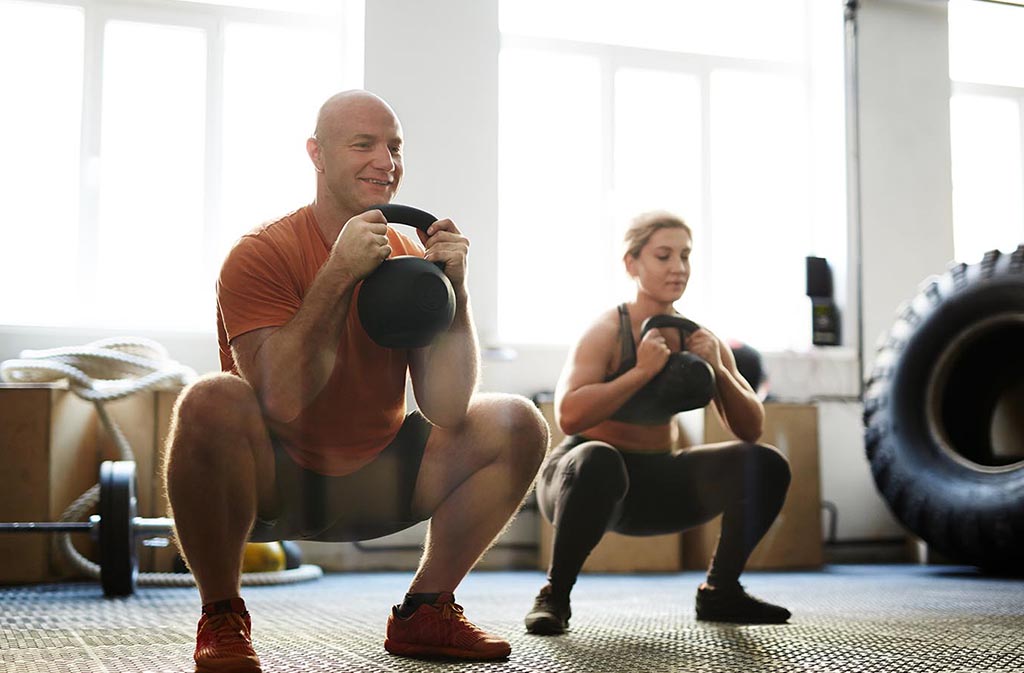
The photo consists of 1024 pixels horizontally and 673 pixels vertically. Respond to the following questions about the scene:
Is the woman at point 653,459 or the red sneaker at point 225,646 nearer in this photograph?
the red sneaker at point 225,646

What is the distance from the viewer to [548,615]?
2391 millimetres

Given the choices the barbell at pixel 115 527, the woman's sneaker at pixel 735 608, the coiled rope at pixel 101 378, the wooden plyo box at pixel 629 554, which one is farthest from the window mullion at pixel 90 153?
the woman's sneaker at pixel 735 608

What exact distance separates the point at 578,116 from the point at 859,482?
2240 mm

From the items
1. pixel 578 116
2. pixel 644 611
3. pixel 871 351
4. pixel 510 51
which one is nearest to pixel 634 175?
pixel 578 116

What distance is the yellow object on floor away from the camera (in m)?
3.90

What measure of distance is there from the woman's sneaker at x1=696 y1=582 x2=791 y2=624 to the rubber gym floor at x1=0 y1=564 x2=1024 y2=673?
6 centimetres

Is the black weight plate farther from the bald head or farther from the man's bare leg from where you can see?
the bald head

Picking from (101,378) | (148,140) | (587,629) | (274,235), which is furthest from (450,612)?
(148,140)

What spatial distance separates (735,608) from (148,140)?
351 centimetres

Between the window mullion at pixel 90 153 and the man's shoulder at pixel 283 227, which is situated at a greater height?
the window mullion at pixel 90 153

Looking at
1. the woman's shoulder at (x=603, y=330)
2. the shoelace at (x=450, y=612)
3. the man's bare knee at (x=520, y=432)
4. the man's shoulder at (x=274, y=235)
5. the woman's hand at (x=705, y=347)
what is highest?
the man's shoulder at (x=274, y=235)

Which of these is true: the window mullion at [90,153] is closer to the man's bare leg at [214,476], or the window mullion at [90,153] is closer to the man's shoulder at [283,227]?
the man's shoulder at [283,227]

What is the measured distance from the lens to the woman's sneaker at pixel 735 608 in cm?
258

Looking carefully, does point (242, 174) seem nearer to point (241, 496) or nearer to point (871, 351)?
point (871, 351)
